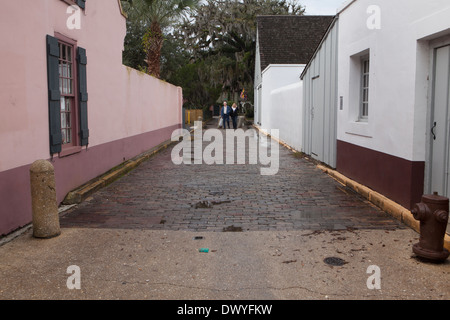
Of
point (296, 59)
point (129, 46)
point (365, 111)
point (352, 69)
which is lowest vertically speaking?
point (365, 111)

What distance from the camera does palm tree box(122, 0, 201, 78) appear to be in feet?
61.5

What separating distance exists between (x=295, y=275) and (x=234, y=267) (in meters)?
0.66

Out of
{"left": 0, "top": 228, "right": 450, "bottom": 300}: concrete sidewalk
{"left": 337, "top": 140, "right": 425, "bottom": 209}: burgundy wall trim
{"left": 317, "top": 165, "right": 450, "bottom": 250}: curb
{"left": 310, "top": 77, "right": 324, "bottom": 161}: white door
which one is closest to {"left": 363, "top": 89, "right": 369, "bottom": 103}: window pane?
{"left": 337, "top": 140, "right": 425, "bottom": 209}: burgundy wall trim

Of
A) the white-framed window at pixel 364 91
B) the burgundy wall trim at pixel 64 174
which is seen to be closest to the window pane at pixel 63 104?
the burgundy wall trim at pixel 64 174

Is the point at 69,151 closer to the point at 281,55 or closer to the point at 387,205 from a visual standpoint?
the point at 387,205

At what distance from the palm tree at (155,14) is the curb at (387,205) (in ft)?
41.0

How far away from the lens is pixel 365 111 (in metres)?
9.05

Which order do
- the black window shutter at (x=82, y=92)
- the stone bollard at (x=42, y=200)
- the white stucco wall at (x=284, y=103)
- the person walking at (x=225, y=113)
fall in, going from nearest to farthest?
the stone bollard at (x=42, y=200) → the black window shutter at (x=82, y=92) → the white stucco wall at (x=284, y=103) → the person walking at (x=225, y=113)

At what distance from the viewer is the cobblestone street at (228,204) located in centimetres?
638

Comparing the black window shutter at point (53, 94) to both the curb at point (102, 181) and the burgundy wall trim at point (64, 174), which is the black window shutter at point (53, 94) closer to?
the burgundy wall trim at point (64, 174)

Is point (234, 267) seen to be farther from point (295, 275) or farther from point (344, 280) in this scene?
point (344, 280)

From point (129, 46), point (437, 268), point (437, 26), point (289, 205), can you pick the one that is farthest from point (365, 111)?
point (129, 46)

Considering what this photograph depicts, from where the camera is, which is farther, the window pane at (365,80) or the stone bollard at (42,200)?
the window pane at (365,80)

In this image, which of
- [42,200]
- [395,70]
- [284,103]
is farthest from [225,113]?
[42,200]
